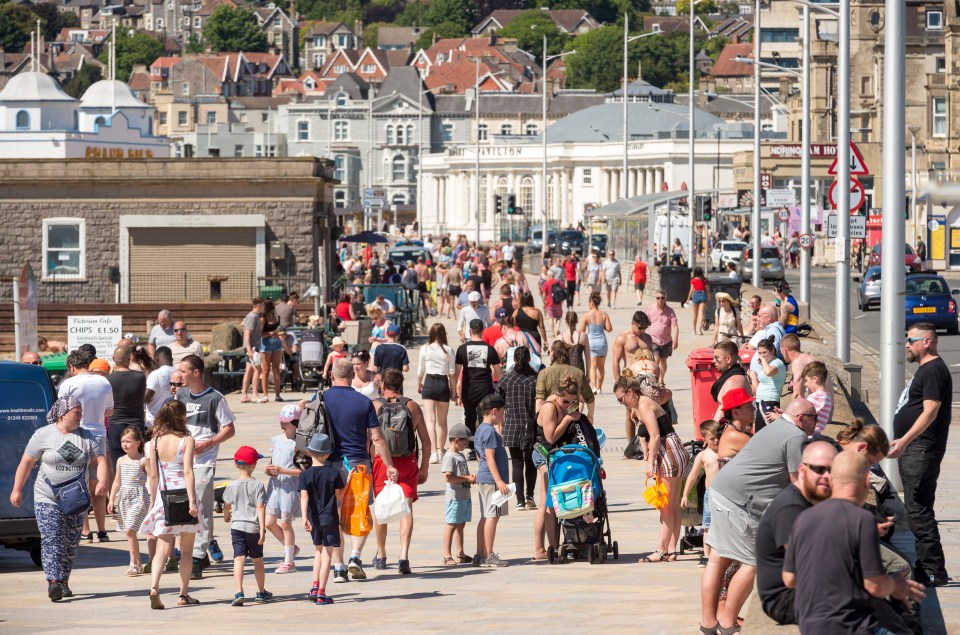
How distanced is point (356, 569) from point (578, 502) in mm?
1773

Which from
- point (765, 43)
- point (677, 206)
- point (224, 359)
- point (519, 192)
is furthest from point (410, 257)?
point (765, 43)

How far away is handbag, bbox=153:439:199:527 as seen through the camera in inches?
483

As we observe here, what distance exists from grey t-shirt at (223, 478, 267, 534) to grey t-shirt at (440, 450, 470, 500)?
Answer: 1.64 metres

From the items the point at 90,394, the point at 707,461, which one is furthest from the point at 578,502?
the point at 90,394

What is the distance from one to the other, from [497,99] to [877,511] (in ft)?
561

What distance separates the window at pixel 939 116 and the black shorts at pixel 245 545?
6925cm

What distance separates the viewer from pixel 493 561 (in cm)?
1373

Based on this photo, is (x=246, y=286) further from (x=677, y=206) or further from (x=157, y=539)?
(x=677, y=206)

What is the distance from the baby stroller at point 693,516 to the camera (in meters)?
13.4

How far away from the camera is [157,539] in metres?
12.4

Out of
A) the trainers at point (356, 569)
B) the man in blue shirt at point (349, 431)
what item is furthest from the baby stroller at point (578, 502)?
the trainers at point (356, 569)

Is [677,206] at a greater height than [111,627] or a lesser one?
greater

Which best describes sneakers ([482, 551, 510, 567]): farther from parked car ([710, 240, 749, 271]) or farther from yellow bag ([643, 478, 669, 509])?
parked car ([710, 240, 749, 271])

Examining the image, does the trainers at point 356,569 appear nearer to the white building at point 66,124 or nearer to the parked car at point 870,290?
the parked car at point 870,290
